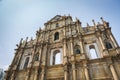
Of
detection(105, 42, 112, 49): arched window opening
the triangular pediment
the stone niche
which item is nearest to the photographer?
the stone niche

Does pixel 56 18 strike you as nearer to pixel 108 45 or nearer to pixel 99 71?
pixel 108 45

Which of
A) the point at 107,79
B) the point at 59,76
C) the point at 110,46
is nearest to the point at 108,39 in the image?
the point at 110,46

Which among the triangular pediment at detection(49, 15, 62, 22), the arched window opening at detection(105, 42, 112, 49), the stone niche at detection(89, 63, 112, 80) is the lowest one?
the stone niche at detection(89, 63, 112, 80)

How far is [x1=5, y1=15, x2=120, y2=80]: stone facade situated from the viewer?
457 inches

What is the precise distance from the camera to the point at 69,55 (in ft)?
45.9

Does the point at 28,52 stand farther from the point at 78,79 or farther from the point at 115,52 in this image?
the point at 115,52

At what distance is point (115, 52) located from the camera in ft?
40.0

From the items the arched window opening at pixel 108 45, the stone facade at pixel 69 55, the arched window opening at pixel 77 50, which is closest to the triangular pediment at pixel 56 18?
the stone facade at pixel 69 55

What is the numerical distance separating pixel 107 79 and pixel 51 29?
41.4 ft

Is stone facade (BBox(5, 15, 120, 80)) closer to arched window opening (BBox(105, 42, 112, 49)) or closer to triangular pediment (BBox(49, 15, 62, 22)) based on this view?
arched window opening (BBox(105, 42, 112, 49))

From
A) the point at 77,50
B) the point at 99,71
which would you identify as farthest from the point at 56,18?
the point at 99,71

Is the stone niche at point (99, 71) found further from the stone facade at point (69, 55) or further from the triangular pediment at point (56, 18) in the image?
the triangular pediment at point (56, 18)

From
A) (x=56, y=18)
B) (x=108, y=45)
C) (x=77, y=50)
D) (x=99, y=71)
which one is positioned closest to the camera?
(x=99, y=71)

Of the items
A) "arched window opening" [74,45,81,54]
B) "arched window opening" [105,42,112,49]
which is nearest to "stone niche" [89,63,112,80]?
"arched window opening" [105,42,112,49]
